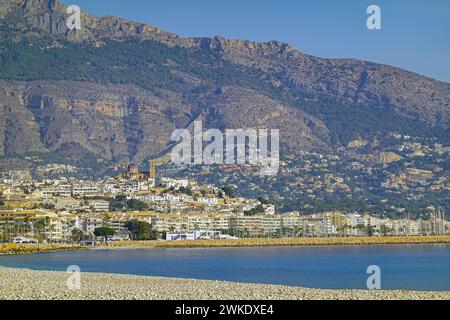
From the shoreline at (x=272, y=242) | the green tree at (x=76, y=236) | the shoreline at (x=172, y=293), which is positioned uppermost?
the shoreline at (x=172, y=293)

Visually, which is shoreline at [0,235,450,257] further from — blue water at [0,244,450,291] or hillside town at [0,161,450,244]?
blue water at [0,244,450,291]

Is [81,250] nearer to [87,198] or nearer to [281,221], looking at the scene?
[281,221]

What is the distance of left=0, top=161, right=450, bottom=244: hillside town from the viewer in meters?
132

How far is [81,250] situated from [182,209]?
61.9 m

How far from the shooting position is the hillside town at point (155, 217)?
132375 millimetres

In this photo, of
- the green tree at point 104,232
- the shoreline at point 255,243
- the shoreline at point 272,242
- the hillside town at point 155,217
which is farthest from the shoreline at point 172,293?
the green tree at point 104,232

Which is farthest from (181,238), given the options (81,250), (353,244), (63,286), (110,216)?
(63,286)

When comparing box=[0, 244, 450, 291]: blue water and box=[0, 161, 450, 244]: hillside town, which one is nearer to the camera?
box=[0, 244, 450, 291]: blue water

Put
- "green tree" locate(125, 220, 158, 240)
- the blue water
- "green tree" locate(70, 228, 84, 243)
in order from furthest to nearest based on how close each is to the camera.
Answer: "green tree" locate(125, 220, 158, 240)
"green tree" locate(70, 228, 84, 243)
the blue water

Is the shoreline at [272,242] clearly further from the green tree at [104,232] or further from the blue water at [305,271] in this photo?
the blue water at [305,271]

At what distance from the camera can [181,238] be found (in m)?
140

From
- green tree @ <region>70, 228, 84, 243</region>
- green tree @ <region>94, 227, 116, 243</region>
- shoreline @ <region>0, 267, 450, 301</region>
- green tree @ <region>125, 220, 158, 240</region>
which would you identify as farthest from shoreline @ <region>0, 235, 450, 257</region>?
shoreline @ <region>0, 267, 450, 301</region>

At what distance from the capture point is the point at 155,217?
488 ft
